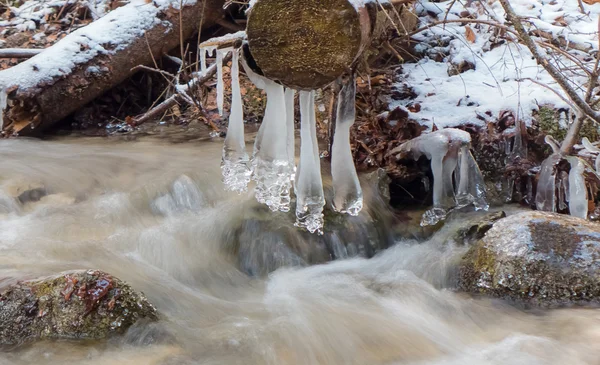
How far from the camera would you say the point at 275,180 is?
2.58 metres

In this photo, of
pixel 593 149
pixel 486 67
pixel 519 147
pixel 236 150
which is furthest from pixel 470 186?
→ pixel 486 67

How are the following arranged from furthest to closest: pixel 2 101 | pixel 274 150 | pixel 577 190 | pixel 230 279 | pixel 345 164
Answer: pixel 2 101 → pixel 577 190 → pixel 230 279 → pixel 345 164 → pixel 274 150

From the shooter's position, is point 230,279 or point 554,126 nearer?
point 230,279

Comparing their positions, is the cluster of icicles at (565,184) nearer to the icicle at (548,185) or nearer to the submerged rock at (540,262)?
the icicle at (548,185)

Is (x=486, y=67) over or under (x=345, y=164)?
over

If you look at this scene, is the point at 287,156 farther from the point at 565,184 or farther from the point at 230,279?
the point at 565,184

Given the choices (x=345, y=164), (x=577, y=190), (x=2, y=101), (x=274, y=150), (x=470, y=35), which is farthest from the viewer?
(x=470, y=35)

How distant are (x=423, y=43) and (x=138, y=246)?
144 inches

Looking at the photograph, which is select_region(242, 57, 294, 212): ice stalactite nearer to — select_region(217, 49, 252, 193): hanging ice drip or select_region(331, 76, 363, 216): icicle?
select_region(217, 49, 252, 193): hanging ice drip

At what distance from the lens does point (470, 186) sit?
11.4 feet

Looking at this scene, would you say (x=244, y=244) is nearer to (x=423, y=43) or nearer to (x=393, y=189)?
(x=393, y=189)

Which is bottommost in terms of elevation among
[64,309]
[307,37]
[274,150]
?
[64,309]

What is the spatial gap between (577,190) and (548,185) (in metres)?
0.19

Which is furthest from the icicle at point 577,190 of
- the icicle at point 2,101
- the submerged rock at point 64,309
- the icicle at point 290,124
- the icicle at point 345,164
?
the icicle at point 2,101
